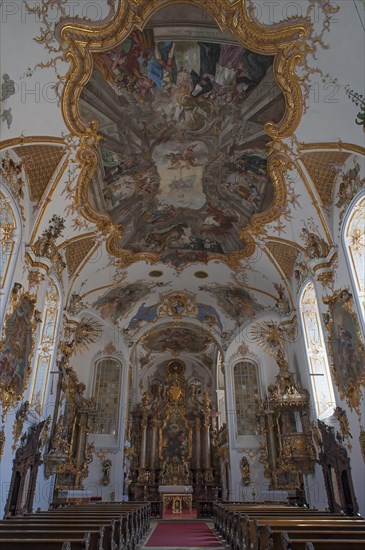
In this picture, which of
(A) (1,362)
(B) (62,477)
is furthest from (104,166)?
(B) (62,477)

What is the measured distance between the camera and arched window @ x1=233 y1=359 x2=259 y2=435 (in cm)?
2086

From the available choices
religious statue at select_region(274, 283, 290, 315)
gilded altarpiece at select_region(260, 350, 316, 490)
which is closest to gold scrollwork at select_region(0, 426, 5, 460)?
gilded altarpiece at select_region(260, 350, 316, 490)

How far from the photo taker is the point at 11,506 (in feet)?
35.0

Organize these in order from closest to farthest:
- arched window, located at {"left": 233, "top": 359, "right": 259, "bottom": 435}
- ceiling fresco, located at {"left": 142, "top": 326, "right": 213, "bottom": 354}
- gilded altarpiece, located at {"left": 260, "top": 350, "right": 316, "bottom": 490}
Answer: gilded altarpiece, located at {"left": 260, "top": 350, "right": 316, "bottom": 490} < arched window, located at {"left": 233, "top": 359, "right": 259, "bottom": 435} < ceiling fresco, located at {"left": 142, "top": 326, "right": 213, "bottom": 354}

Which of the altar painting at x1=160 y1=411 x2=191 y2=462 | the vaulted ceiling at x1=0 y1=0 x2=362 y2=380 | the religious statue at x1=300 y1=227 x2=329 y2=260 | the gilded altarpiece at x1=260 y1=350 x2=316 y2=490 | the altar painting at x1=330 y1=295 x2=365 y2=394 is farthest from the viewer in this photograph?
the altar painting at x1=160 y1=411 x2=191 y2=462

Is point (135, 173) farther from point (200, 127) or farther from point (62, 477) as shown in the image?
point (62, 477)

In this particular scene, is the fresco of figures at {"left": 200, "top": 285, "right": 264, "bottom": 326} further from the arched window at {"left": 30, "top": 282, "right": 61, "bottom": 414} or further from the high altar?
the high altar

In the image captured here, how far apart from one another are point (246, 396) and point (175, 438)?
896 centimetres

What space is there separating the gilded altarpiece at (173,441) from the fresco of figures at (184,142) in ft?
50.5

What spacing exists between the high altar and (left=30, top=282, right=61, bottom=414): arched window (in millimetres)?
13448

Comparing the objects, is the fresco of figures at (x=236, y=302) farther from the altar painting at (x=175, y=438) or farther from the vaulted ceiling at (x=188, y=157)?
the altar painting at (x=175, y=438)

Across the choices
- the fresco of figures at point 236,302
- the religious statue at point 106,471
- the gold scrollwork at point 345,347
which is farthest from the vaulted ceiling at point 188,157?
the religious statue at point 106,471

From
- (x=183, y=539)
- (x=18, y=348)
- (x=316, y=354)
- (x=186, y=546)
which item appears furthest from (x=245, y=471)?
(x=18, y=348)

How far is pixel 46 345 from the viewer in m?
15.0
